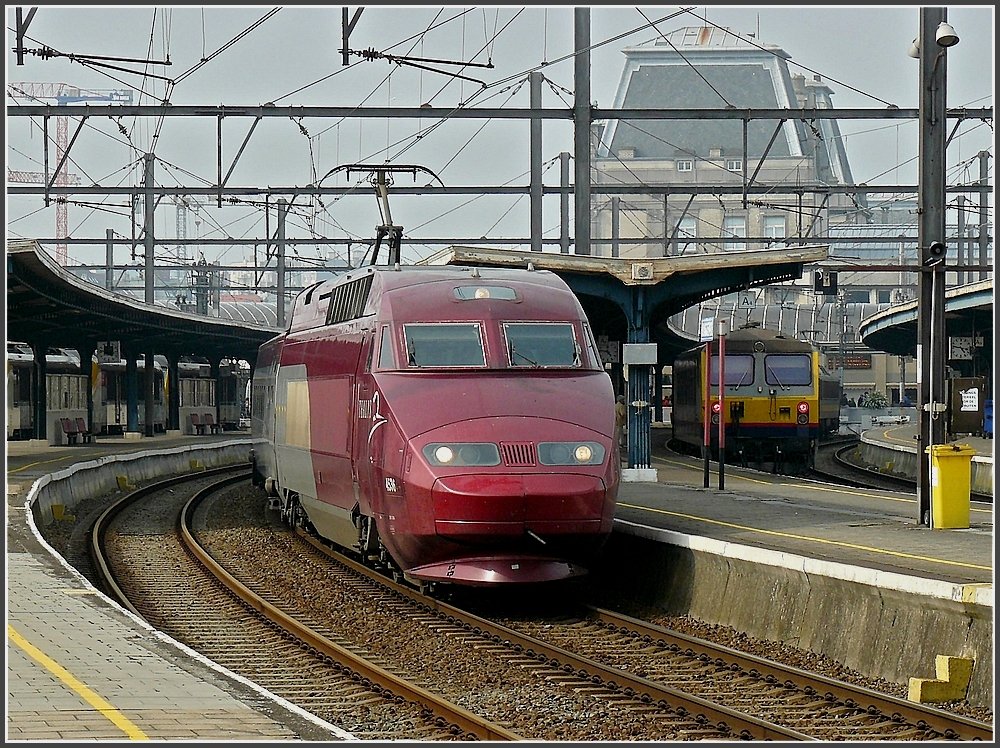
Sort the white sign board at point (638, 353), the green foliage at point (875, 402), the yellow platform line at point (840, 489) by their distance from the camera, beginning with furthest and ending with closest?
1. the green foliage at point (875, 402)
2. the white sign board at point (638, 353)
3. the yellow platform line at point (840, 489)

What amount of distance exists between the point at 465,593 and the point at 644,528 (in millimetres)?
2204

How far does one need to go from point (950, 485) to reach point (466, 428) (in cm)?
687

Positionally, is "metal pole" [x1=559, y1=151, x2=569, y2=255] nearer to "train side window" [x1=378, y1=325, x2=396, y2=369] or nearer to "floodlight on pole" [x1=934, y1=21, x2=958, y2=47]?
"floodlight on pole" [x1=934, y1=21, x2=958, y2=47]

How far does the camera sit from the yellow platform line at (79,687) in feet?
29.5

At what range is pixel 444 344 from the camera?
15.7m

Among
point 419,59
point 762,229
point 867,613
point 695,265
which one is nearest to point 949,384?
point 867,613

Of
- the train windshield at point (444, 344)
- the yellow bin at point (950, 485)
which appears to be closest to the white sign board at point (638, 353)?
the yellow bin at point (950, 485)

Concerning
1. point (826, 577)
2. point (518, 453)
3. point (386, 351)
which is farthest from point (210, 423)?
point (826, 577)

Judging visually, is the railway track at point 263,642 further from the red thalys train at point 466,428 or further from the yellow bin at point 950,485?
the yellow bin at point 950,485

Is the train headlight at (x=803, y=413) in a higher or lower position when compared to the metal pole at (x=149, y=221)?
lower

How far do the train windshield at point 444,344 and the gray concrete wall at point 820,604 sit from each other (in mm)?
2967

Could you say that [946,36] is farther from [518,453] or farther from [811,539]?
[518,453]

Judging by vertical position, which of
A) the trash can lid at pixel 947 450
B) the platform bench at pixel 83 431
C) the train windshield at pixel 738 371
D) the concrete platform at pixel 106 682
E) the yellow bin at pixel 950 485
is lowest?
the concrete platform at pixel 106 682

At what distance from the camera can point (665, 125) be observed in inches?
5753
